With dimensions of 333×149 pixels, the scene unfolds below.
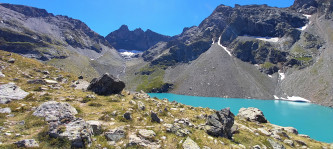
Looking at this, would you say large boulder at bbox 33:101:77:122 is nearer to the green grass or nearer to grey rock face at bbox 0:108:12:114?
grey rock face at bbox 0:108:12:114

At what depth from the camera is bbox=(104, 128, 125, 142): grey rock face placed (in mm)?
10741

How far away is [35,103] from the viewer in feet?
46.4

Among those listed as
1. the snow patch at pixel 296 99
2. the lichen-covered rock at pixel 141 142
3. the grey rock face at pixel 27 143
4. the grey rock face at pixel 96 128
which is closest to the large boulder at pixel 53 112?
the grey rock face at pixel 96 128

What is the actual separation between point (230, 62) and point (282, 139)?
18072 cm

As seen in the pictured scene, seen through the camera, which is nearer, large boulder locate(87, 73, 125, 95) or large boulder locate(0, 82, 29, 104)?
large boulder locate(0, 82, 29, 104)

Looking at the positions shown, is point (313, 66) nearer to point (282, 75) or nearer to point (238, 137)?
point (282, 75)

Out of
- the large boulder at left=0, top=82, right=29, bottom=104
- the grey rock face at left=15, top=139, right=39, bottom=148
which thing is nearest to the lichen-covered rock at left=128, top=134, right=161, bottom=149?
the grey rock face at left=15, top=139, right=39, bottom=148

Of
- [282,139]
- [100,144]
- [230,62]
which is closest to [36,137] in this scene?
[100,144]

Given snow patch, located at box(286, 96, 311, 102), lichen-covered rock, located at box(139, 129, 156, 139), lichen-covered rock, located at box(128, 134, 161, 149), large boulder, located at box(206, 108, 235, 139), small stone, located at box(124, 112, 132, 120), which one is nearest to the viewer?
lichen-covered rock, located at box(128, 134, 161, 149)

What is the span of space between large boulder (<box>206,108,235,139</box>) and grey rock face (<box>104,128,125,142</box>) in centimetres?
828

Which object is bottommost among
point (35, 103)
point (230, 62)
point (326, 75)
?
point (35, 103)

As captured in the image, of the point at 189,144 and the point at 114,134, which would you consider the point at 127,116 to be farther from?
the point at 189,144

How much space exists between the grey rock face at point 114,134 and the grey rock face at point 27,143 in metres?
3.76

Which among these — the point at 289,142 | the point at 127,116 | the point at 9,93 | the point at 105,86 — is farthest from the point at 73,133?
the point at 289,142
